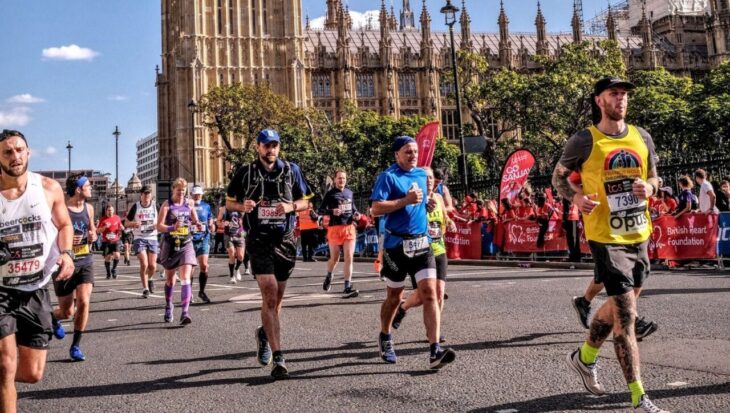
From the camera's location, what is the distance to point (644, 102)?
46.0 m

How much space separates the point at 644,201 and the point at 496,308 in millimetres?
4759

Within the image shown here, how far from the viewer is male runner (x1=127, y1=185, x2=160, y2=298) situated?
12070mm

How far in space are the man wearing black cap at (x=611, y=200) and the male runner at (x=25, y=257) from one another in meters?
3.24

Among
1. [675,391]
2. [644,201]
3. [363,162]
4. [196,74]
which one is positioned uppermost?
[196,74]

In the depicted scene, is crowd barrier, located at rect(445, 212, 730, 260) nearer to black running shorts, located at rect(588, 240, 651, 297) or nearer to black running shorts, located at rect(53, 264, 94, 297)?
black running shorts, located at rect(53, 264, 94, 297)

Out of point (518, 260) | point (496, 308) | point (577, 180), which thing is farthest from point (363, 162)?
point (577, 180)

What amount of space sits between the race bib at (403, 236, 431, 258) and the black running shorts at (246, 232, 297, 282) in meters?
0.95

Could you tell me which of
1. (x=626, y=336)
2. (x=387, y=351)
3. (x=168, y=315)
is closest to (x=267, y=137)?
(x=387, y=351)

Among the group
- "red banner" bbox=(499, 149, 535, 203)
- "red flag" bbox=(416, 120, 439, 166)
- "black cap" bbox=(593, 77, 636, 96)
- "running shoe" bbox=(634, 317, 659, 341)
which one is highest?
"red flag" bbox=(416, 120, 439, 166)

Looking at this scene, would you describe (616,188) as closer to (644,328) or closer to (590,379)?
(590,379)

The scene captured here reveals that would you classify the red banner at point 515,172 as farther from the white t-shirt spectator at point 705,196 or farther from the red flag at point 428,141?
the white t-shirt spectator at point 705,196

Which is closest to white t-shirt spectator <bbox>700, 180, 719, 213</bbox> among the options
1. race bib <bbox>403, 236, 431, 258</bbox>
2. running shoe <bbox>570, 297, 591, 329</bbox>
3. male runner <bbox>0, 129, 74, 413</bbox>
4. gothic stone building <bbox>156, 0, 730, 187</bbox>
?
running shoe <bbox>570, 297, 591, 329</bbox>

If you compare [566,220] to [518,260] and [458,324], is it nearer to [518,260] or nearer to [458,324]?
[518,260]

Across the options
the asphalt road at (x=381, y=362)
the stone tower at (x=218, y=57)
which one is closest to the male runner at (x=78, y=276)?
the asphalt road at (x=381, y=362)
